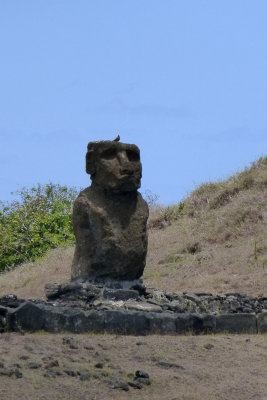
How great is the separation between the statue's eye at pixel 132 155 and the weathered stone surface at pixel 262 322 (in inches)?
130

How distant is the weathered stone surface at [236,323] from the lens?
1057cm

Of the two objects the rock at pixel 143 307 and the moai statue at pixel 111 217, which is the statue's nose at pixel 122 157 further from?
the rock at pixel 143 307

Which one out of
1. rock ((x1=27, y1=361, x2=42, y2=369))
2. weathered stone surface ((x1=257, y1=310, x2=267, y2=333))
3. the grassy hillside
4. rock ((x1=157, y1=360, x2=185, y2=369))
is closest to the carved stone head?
weathered stone surface ((x1=257, y1=310, x2=267, y2=333))

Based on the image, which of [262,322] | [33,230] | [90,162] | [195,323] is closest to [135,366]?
[195,323]

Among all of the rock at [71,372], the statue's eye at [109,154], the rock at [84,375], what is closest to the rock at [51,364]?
the rock at [71,372]

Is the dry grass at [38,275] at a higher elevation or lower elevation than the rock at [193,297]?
higher

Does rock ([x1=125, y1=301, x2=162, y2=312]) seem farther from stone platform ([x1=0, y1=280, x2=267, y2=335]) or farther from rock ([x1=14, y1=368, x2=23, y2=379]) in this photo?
rock ([x1=14, y1=368, x2=23, y2=379])

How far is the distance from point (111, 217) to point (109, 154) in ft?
3.35

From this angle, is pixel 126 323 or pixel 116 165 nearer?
pixel 126 323

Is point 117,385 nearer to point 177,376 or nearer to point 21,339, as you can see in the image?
point 177,376

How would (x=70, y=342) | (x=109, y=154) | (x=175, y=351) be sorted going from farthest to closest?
1. (x=109, y=154)
2. (x=175, y=351)
3. (x=70, y=342)

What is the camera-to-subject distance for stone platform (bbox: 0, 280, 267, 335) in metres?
9.45

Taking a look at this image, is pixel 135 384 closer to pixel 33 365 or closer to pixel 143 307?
pixel 33 365

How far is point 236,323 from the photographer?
1068cm
